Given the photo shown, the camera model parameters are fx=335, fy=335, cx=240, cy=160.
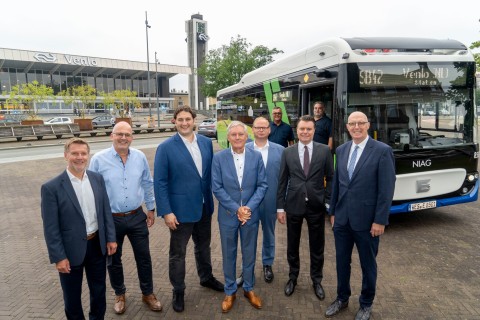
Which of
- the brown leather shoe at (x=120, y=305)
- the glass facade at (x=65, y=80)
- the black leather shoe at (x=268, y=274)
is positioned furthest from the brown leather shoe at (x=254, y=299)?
the glass facade at (x=65, y=80)

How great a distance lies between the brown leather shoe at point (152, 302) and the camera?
133 inches

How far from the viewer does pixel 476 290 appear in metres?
3.67

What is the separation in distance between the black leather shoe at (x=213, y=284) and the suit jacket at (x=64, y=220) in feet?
5.06

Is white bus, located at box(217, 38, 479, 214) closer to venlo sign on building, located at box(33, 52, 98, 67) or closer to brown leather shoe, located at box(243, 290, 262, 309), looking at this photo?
brown leather shoe, located at box(243, 290, 262, 309)

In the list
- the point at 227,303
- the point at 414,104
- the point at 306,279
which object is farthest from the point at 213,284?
the point at 414,104

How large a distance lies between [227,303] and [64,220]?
1.74 metres

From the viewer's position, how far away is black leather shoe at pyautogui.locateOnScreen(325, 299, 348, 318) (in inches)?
Result: 127

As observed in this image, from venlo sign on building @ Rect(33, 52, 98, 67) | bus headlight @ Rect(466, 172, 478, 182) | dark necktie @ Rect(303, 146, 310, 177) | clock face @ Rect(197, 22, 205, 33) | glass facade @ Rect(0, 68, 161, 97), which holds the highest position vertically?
clock face @ Rect(197, 22, 205, 33)

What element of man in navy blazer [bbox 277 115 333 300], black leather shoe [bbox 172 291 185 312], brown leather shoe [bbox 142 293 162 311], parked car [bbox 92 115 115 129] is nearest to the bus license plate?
man in navy blazer [bbox 277 115 333 300]

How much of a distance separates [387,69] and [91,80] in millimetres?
64026

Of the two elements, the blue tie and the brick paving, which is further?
the brick paving

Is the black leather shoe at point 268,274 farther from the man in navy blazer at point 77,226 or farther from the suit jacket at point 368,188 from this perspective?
the man in navy blazer at point 77,226

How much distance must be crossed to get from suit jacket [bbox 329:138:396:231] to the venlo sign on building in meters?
59.2

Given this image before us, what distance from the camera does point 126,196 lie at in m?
3.22
